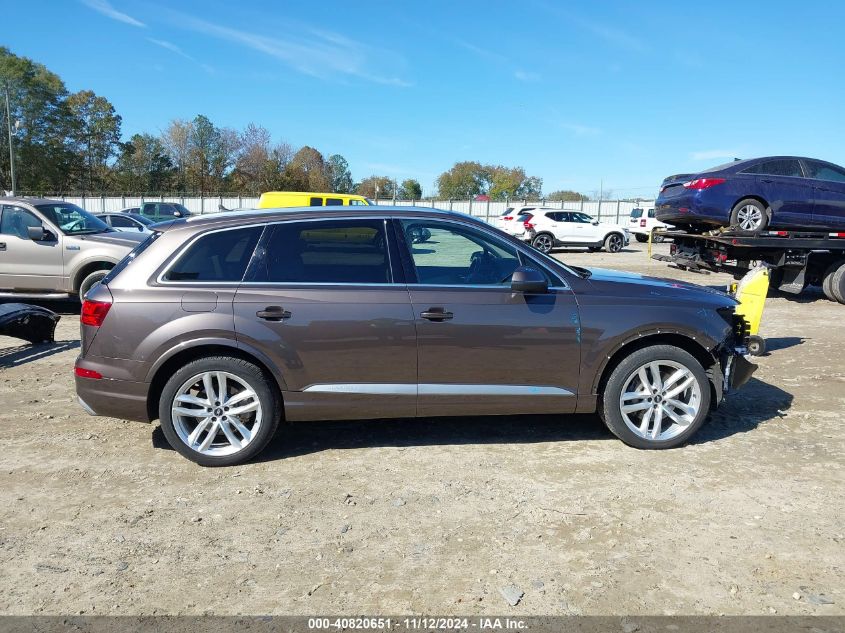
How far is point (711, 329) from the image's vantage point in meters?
4.59

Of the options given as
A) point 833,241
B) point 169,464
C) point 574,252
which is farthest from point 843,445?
point 574,252

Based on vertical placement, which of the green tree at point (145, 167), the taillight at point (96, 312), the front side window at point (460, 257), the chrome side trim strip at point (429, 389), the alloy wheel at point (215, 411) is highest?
the green tree at point (145, 167)

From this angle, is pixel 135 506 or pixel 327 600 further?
pixel 135 506

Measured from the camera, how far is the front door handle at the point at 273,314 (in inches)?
165

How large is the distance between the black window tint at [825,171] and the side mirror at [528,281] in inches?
371

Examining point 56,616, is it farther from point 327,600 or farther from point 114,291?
point 114,291

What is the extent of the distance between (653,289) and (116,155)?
267 feet

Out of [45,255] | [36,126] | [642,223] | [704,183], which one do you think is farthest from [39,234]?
[36,126]

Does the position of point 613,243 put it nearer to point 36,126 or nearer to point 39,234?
point 39,234

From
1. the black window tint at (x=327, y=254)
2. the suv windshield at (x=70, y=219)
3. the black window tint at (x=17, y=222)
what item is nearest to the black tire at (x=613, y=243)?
the suv windshield at (x=70, y=219)

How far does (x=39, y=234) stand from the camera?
31.1 ft

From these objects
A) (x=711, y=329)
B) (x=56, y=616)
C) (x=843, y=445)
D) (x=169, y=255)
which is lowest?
(x=56, y=616)

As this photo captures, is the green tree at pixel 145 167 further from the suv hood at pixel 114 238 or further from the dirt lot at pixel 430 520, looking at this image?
the dirt lot at pixel 430 520

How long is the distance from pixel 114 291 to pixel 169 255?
1.38 feet
